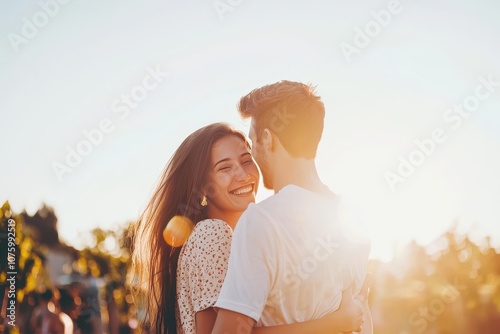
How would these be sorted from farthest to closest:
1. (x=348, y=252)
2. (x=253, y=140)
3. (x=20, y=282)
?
(x=20, y=282) < (x=253, y=140) < (x=348, y=252)

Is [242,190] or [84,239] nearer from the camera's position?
[242,190]

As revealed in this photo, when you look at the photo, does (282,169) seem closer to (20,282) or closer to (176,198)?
(176,198)

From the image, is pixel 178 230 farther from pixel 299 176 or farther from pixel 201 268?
pixel 299 176

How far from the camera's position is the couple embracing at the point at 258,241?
2.58 meters

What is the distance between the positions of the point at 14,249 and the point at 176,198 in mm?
6643

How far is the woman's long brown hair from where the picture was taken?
3.65 meters

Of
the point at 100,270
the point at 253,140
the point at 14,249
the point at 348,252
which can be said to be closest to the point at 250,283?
the point at 348,252

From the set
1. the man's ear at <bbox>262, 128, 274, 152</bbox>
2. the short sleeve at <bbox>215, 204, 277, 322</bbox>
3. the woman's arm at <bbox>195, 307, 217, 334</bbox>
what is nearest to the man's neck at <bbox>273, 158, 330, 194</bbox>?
the man's ear at <bbox>262, 128, 274, 152</bbox>

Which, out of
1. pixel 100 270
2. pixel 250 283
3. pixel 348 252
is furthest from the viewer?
pixel 100 270

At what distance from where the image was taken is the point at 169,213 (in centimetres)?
393

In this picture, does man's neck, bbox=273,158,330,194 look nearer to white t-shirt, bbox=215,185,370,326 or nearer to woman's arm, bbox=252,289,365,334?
white t-shirt, bbox=215,185,370,326

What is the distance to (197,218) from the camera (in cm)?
377

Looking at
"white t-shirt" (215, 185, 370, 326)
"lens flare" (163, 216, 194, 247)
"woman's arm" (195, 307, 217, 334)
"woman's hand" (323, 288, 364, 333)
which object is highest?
"lens flare" (163, 216, 194, 247)

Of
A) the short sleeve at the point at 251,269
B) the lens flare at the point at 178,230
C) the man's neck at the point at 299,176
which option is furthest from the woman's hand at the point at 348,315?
the lens flare at the point at 178,230
